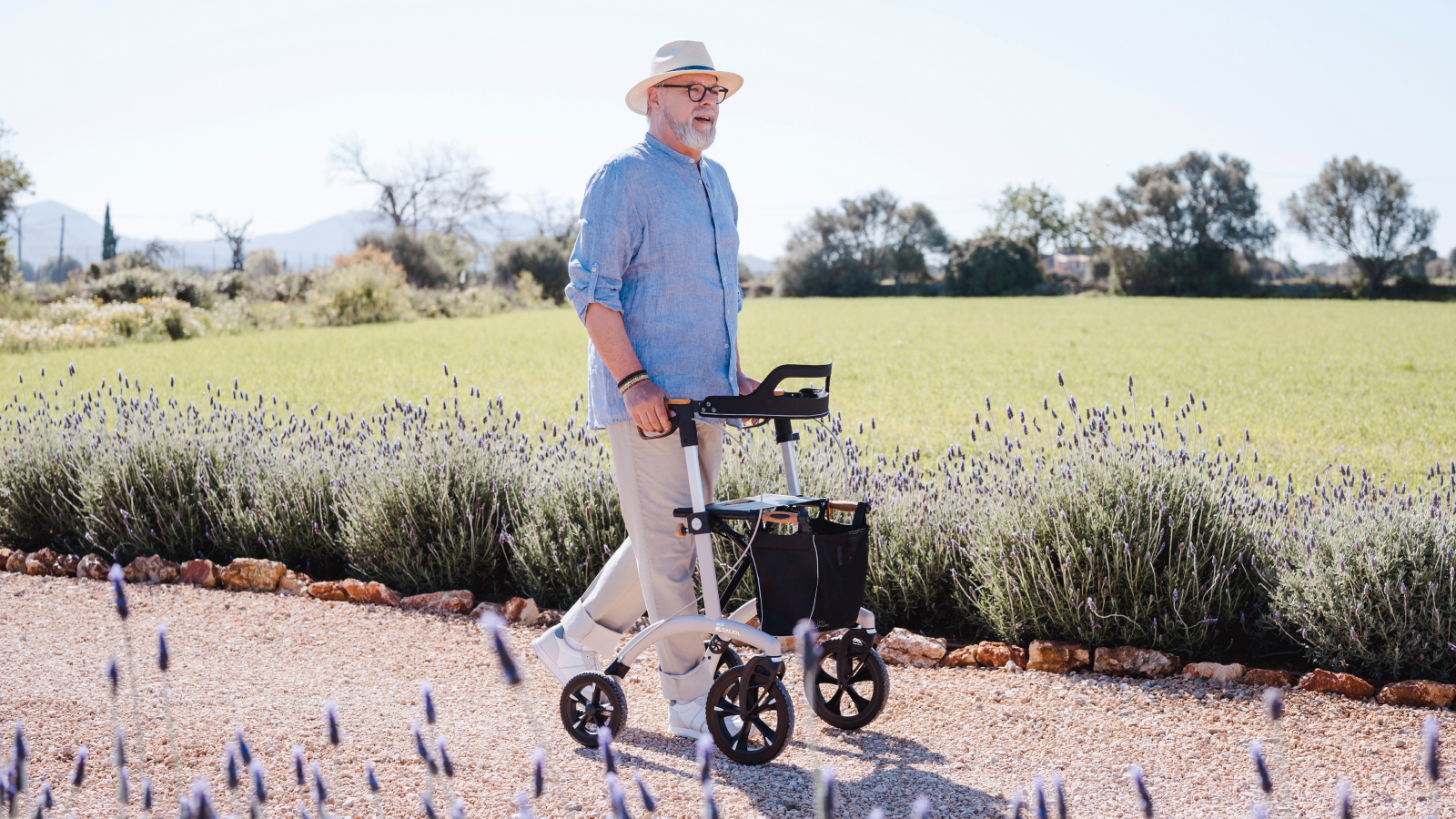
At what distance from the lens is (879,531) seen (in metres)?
4.54

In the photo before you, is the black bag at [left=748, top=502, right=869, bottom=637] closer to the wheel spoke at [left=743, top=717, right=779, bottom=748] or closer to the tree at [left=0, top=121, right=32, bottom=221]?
the wheel spoke at [left=743, top=717, right=779, bottom=748]

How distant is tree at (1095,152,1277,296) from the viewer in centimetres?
5716

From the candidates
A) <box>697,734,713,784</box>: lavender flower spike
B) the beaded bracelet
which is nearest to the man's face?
the beaded bracelet

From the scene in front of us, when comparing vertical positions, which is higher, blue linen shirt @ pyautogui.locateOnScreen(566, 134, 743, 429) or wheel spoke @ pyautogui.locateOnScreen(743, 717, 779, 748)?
blue linen shirt @ pyautogui.locateOnScreen(566, 134, 743, 429)

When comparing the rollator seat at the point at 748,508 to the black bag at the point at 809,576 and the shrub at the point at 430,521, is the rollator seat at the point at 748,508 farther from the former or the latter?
the shrub at the point at 430,521

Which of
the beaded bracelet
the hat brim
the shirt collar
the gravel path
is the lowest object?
the gravel path

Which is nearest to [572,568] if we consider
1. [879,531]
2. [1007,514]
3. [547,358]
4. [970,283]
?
[879,531]

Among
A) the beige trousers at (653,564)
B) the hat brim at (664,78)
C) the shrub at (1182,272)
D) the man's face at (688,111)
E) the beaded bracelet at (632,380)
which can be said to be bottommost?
the beige trousers at (653,564)

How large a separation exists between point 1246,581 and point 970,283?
5679 cm

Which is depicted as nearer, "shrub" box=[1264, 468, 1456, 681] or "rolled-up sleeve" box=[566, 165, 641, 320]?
"rolled-up sleeve" box=[566, 165, 641, 320]

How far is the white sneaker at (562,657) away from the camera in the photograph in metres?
3.37

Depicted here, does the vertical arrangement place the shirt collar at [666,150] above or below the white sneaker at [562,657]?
above

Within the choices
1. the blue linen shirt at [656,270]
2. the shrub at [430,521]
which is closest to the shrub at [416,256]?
the shrub at [430,521]

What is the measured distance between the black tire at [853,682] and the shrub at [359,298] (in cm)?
2816
